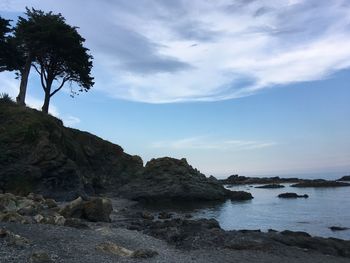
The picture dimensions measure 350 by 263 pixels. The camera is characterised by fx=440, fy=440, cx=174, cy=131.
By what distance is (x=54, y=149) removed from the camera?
46.2 meters

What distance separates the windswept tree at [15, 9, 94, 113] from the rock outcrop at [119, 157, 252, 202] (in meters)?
16.4

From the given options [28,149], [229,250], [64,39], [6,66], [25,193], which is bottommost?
[229,250]

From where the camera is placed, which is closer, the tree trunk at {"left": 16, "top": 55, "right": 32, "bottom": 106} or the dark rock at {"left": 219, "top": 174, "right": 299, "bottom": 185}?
the tree trunk at {"left": 16, "top": 55, "right": 32, "bottom": 106}

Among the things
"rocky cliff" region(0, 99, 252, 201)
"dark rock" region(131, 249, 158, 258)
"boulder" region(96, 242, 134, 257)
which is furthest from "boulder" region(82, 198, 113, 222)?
"rocky cliff" region(0, 99, 252, 201)

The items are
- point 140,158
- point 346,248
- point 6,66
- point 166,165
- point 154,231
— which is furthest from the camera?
point 140,158

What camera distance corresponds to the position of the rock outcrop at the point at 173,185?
2467 inches

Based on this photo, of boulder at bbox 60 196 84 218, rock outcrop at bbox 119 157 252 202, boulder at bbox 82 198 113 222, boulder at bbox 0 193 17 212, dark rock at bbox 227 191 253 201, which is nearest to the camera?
boulder at bbox 60 196 84 218

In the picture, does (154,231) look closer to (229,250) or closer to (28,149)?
(229,250)

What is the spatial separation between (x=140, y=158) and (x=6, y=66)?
97.4ft

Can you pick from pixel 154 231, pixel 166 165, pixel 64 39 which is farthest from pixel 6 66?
pixel 154 231

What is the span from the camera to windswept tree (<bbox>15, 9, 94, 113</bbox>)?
2127 inches

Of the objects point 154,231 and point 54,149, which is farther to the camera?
point 54,149

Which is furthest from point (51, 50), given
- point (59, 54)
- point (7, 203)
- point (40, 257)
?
point (40, 257)

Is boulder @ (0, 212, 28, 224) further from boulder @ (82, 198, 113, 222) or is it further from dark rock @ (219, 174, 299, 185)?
dark rock @ (219, 174, 299, 185)
